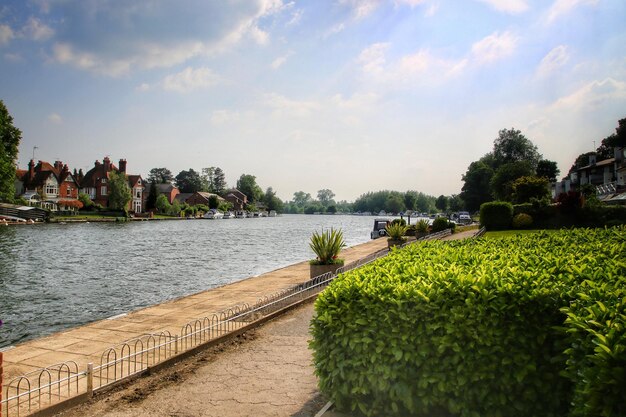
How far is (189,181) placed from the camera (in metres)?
172

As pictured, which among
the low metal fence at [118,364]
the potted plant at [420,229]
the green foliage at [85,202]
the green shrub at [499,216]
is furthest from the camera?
the green foliage at [85,202]

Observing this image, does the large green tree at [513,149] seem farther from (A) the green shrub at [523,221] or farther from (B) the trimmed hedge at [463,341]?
(B) the trimmed hedge at [463,341]

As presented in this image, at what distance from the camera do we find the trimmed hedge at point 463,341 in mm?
4270

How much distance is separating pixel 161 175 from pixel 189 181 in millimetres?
13134

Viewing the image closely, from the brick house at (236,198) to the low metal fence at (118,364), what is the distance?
159108 mm

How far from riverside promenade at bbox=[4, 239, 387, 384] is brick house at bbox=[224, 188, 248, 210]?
154328mm

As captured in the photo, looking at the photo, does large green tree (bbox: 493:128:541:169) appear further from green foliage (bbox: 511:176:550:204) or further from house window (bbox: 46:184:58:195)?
house window (bbox: 46:184:58:195)

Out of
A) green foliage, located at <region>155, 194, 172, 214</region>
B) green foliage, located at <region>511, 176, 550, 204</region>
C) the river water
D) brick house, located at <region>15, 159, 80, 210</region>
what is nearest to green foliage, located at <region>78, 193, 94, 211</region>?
brick house, located at <region>15, 159, 80, 210</region>

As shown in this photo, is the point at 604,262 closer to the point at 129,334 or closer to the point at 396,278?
Answer: the point at 396,278

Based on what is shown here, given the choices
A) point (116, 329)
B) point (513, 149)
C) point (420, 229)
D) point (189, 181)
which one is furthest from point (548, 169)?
point (189, 181)

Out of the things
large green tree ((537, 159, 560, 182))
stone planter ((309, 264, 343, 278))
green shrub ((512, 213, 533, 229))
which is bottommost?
stone planter ((309, 264, 343, 278))

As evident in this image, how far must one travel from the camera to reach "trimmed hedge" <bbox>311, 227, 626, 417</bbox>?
4270 millimetres

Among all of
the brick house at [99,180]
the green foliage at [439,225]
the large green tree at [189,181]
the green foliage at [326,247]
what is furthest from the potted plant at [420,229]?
the large green tree at [189,181]

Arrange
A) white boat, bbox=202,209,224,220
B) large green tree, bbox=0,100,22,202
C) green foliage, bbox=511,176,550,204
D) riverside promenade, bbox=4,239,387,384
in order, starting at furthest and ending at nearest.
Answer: white boat, bbox=202,209,224,220 < large green tree, bbox=0,100,22,202 < green foliage, bbox=511,176,550,204 < riverside promenade, bbox=4,239,387,384
